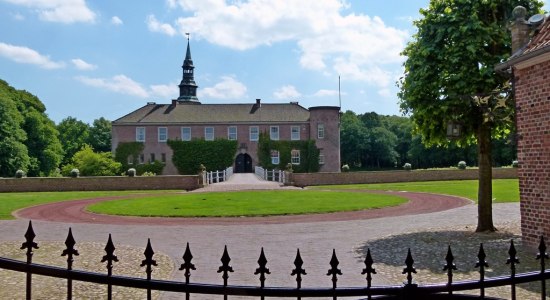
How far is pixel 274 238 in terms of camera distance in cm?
1417

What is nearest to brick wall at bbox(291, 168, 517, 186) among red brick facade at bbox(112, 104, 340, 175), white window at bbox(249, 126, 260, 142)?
red brick facade at bbox(112, 104, 340, 175)

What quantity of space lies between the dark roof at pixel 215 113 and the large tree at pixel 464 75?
48773 mm

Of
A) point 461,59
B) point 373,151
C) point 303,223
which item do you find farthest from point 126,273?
point 373,151

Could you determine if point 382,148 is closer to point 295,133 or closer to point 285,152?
point 295,133

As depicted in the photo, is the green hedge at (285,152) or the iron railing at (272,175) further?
the green hedge at (285,152)

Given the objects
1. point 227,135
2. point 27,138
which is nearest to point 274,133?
point 227,135

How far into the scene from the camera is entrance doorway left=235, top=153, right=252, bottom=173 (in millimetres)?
63438

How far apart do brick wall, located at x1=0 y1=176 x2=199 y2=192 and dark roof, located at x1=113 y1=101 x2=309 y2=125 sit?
2241cm

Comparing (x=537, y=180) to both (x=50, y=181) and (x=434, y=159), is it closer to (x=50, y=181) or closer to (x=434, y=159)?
(x=50, y=181)

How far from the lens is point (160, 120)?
206 feet

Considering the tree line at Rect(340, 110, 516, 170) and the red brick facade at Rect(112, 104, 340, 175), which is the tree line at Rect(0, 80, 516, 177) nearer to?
the tree line at Rect(340, 110, 516, 170)

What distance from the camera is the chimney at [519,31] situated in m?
12.1

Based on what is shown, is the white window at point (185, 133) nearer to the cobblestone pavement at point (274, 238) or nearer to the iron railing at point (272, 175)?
the iron railing at point (272, 175)

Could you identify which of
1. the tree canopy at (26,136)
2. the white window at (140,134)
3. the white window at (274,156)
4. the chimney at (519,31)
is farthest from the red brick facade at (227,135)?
the chimney at (519,31)
